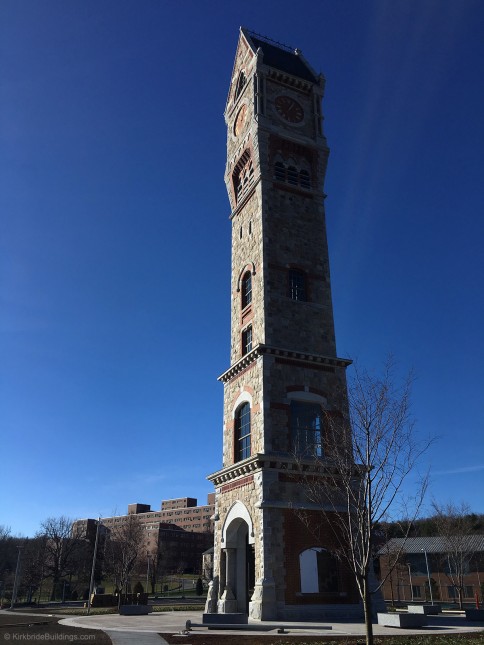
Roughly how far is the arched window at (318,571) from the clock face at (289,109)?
1039 inches

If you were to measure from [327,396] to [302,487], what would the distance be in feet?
17.2

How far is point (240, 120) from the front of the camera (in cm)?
3731

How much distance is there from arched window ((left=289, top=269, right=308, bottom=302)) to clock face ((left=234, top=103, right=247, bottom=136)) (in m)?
13.0

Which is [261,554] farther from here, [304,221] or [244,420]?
[304,221]

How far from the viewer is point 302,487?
2389 cm

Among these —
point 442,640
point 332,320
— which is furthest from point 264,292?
point 442,640

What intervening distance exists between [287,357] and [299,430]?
371 centimetres

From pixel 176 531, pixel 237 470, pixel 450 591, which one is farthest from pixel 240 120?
pixel 176 531

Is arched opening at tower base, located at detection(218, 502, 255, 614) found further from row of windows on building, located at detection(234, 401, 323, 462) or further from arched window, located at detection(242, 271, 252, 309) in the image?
arched window, located at detection(242, 271, 252, 309)

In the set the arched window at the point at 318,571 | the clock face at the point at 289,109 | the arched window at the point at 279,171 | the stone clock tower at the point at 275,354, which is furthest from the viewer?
the clock face at the point at 289,109

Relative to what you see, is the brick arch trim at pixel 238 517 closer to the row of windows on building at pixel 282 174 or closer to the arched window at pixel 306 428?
the arched window at pixel 306 428

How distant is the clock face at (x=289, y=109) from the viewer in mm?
34781

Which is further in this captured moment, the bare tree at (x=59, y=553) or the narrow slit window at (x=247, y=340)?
the bare tree at (x=59, y=553)

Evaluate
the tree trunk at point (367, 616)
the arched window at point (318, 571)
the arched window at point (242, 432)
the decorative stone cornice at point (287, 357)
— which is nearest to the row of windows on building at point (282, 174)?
the decorative stone cornice at point (287, 357)
